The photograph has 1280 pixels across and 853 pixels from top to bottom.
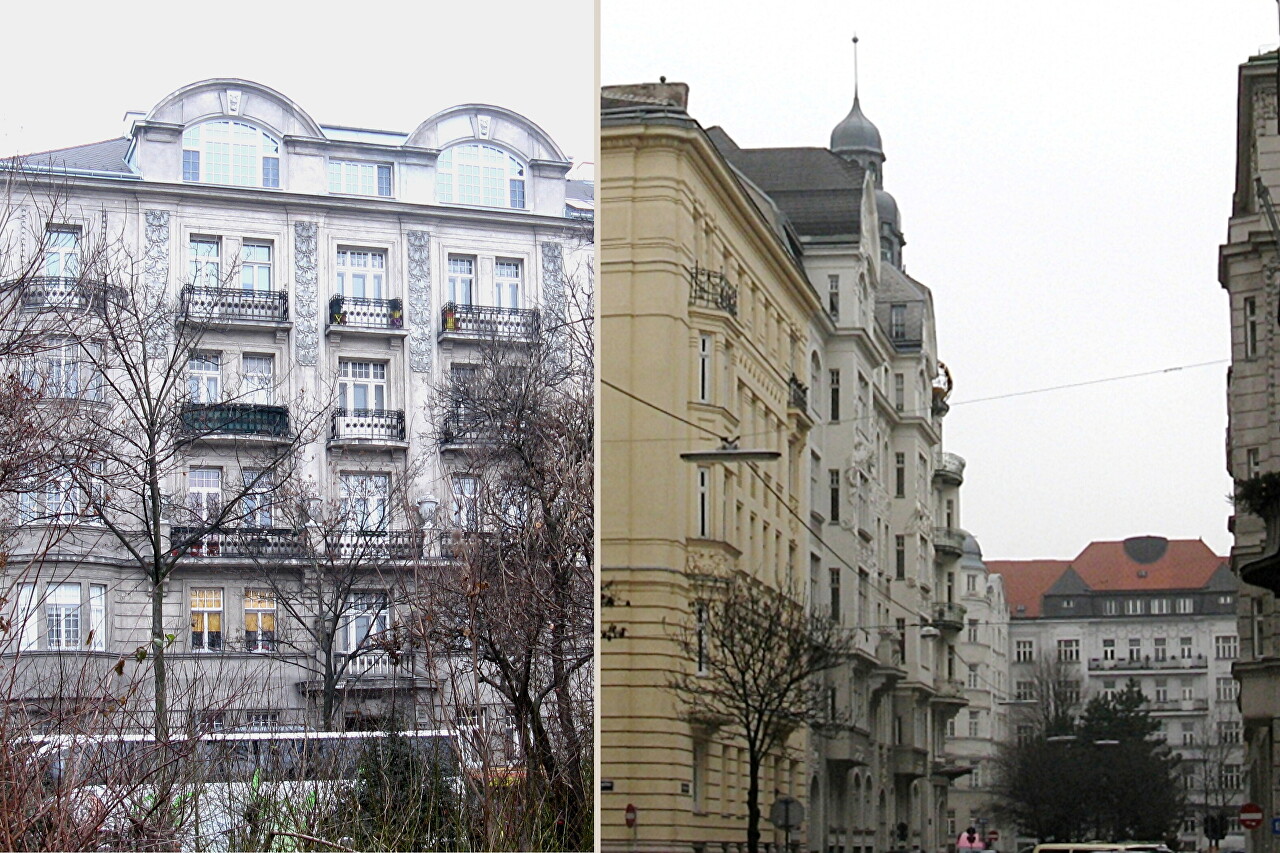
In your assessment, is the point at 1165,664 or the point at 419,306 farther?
the point at 419,306

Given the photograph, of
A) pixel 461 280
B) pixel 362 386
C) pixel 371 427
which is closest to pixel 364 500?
pixel 371 427

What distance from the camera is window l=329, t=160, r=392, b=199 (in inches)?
281

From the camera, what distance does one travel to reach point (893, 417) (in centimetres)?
321

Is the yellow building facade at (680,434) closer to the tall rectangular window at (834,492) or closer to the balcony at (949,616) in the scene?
the tall rectangular window at (834,492)

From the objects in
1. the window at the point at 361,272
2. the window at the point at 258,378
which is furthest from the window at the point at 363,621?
the window at the point at 361,272

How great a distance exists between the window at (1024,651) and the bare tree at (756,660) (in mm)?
332

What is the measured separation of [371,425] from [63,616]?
146 cm

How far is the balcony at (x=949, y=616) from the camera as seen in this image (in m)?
3.06

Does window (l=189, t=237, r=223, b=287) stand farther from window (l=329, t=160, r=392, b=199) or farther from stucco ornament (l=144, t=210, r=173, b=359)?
window (l=329, t=160, r=392, b=199)

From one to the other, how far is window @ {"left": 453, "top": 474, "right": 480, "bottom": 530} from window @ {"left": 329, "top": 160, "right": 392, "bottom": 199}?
51.1 inches

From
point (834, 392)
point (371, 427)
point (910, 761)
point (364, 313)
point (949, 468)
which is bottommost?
point (910, 761)

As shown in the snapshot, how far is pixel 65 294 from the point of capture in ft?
23.0

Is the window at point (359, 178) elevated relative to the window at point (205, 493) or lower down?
elevated

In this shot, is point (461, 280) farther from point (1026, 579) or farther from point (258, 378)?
point (1026, 579)
